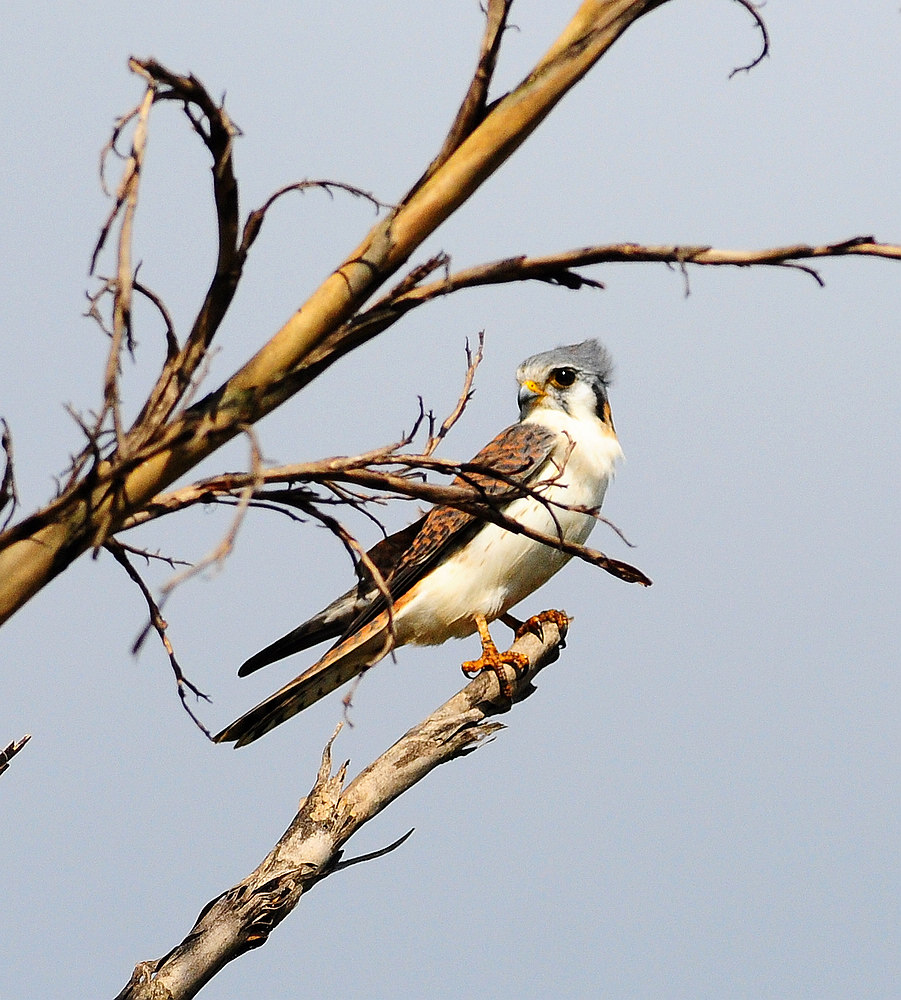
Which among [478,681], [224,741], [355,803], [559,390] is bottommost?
[355,803]

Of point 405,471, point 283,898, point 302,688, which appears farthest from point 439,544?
point 405,471

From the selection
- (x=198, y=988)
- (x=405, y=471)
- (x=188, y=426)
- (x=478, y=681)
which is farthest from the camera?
(x=478, y=681)

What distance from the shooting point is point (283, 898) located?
3195mm

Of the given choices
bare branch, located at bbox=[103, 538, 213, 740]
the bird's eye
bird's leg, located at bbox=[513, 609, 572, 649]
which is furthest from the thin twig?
the bird's eye

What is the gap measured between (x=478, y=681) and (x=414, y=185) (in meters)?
2.12

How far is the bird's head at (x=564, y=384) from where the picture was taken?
5.26 meters

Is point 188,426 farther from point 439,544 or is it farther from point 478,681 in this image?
point 439,544

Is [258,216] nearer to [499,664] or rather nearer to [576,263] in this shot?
[576,263]

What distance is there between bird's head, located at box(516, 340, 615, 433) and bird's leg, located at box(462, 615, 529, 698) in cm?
123

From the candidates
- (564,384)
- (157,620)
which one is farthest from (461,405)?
(564,384)

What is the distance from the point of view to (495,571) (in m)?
4.64

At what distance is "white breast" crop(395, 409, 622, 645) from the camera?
4621 mm

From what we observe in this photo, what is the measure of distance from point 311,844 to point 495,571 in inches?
62.0

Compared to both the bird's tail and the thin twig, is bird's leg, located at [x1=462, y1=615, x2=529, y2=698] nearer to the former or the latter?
the bird's tail
